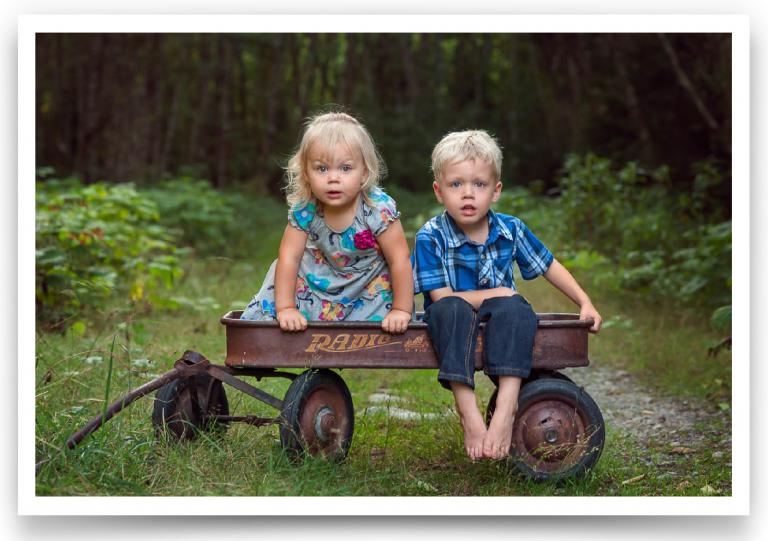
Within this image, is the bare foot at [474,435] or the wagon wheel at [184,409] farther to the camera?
the wagon wheel at [184,409]

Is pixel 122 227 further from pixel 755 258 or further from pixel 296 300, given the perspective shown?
pixel 755 258

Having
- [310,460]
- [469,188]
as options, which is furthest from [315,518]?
[469,188]

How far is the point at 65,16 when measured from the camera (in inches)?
108

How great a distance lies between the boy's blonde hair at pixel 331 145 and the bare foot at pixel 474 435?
0.98m

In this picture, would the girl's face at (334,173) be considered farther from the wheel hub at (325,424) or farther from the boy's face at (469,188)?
the wheel hub at (325,424)

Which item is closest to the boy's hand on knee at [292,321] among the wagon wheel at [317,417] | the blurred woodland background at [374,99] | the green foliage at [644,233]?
the wagon wheel at [317,417]

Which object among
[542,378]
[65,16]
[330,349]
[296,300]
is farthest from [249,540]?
[65,16]

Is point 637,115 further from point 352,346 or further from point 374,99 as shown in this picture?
point 374,99

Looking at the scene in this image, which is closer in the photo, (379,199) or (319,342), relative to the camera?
(319,342)

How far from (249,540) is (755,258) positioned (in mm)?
2030

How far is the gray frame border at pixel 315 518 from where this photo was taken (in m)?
2.55

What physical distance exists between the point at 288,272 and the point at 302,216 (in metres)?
0.25

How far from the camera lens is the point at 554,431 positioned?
3.13m

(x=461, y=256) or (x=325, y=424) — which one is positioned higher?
(x=461, y=256)
